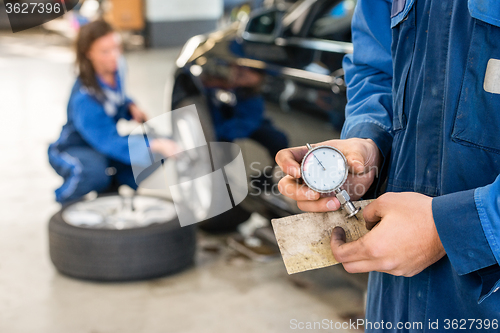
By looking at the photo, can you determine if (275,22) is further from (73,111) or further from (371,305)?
(371,305)

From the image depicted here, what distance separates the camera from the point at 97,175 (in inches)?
126

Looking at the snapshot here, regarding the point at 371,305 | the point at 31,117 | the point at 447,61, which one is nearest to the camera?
the point at 447,61

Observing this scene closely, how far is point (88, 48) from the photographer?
3238 mm

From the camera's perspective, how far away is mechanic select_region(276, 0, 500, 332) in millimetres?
860

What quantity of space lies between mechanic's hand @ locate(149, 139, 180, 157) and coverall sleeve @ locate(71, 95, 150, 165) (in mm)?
179

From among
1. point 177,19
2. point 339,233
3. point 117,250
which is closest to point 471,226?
point 339,233

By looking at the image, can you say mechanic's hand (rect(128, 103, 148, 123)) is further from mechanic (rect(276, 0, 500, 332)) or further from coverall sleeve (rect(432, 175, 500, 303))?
→ coverall sleeve (rect(432, 175, 500, 303))

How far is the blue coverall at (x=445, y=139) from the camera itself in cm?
85

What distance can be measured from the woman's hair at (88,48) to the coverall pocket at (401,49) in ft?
7.92

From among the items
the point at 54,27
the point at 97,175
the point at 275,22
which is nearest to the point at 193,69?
the point at 275,22

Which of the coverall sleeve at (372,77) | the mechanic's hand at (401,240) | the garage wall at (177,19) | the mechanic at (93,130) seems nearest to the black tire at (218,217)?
the mechanic at (93,130)

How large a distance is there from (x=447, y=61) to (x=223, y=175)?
205cm

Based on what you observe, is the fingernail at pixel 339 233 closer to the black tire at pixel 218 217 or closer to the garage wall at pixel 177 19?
the black tire at pixel 218 217

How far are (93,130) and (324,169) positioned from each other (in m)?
2.36
